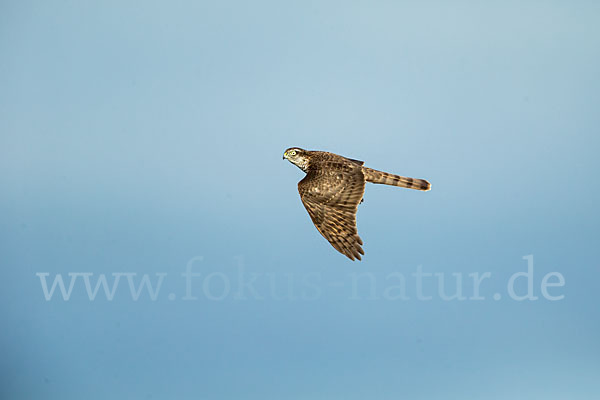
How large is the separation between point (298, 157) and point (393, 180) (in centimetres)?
205

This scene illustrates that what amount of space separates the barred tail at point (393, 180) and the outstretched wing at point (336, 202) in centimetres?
51

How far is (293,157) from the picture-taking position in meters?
23.2

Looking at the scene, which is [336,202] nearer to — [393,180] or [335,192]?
[335,192]

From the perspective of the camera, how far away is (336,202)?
2228 centimetres

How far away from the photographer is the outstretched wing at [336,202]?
21.9 metres

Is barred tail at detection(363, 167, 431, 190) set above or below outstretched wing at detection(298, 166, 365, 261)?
above

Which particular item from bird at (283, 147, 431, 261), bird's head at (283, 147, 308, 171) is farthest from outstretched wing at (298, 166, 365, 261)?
bird's head at (283, 147, 308, 171)

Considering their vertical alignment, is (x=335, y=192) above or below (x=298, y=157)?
below

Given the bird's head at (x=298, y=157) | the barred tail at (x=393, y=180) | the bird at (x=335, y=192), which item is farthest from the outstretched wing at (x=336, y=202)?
the barred tail at (x=393, y=180)

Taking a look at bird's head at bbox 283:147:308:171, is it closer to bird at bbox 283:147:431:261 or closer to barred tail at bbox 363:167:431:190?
bird at bbox 283:147:431:261

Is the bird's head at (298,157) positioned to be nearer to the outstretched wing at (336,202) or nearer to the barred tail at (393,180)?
the outstretched wing at (336,202)

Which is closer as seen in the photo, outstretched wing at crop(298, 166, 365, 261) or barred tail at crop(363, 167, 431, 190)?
outstretched wing at crop(298, 166, 365, 261)

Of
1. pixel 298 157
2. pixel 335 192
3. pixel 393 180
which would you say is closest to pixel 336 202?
pixel 335 192

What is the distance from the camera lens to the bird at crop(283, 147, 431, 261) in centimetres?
2197
